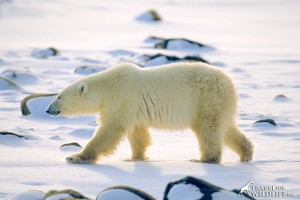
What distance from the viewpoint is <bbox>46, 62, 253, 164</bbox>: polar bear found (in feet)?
19.7

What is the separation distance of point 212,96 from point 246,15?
20208 mm

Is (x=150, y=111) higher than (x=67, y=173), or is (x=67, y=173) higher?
(x=150, y=111)

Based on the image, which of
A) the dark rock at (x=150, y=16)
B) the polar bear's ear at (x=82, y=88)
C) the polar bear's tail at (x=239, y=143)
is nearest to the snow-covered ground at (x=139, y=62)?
the polar bear's tail at (x=239, y=143)

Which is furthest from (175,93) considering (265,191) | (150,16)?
(150,16)

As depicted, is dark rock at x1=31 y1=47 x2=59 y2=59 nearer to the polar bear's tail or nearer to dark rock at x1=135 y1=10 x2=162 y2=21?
dark rock at x1=135 y1=10 x2=162 y2=21

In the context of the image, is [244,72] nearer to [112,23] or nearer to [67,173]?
[67,173]

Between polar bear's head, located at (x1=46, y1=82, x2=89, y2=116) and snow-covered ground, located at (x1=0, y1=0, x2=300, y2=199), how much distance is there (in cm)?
35

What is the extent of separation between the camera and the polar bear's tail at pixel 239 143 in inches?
239

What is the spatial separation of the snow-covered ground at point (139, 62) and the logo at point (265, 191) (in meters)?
0.09

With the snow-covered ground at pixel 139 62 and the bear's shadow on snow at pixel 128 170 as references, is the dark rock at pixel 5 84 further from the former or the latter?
the bear's shadow on snow at pixel 128 170

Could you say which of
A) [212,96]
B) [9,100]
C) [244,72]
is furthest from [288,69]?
[212,96]

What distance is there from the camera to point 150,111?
620 cm

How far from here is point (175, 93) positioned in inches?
244

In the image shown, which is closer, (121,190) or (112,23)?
(121,190)
